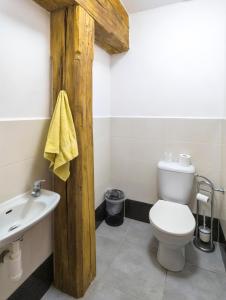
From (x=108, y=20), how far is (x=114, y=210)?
1869 millimetres

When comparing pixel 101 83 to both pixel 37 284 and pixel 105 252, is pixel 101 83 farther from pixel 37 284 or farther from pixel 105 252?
pixel 37 284

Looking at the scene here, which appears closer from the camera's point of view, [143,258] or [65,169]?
[65,169]

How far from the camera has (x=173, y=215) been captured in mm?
1596

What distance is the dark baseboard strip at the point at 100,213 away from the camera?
6.92 ft

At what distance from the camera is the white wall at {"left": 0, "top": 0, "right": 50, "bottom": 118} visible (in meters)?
1.02

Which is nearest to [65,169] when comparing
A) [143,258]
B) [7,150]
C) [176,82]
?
[7,150]

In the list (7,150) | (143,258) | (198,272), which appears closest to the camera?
(7,150)

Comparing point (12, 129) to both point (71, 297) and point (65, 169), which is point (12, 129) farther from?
point (71, 297)

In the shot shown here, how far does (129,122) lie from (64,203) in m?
1.23

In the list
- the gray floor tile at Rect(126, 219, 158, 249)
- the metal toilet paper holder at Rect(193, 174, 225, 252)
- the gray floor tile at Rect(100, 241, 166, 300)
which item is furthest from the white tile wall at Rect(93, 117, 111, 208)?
the metal toilet paper holder at Rect(193, 174, 225, 252)

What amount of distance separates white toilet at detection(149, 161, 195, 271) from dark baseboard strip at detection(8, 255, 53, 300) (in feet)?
2.80

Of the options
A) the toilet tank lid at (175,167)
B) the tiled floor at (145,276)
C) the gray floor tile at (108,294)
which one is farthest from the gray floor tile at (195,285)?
the toilet tank lid at (175,167)

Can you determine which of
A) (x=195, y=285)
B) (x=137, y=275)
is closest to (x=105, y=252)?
(x=137, y=275)

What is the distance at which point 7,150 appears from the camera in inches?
41.5
